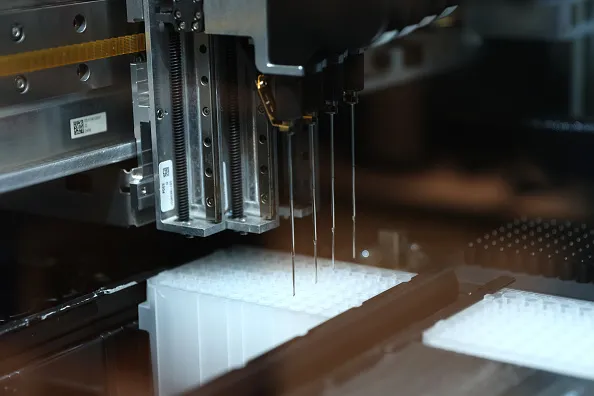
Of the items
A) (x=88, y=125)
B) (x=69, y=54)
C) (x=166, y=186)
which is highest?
(x=69, y=54)

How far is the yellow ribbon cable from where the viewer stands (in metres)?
1.83

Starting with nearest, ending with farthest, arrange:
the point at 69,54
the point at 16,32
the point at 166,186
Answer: the point at 16,32, the point at 69,54, the point at 166,186

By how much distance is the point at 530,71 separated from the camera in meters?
2.16

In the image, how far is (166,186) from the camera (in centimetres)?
209

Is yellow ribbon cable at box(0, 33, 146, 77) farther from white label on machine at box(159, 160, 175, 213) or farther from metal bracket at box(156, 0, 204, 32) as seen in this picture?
white label on machine at box(159, 160, 175, 213)

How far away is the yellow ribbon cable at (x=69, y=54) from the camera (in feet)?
6.01

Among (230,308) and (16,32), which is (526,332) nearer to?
(230,308)

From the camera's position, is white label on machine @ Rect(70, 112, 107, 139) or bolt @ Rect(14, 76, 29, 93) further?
white label on machine @ Rect(70, 112, 107, 139)

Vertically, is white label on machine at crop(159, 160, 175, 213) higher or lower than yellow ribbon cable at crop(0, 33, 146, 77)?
lower

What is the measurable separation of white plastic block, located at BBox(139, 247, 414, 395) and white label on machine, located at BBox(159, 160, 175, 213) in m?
0.21

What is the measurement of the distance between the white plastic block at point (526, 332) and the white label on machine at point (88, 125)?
73 centimetres

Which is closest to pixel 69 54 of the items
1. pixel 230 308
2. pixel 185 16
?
pixel 185 16

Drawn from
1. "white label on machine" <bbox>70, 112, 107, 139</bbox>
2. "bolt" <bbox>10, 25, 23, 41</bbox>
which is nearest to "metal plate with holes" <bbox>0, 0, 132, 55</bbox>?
"bolt" <bbox>10, 25, 23, 41</bbox>

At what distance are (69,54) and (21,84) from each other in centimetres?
11
